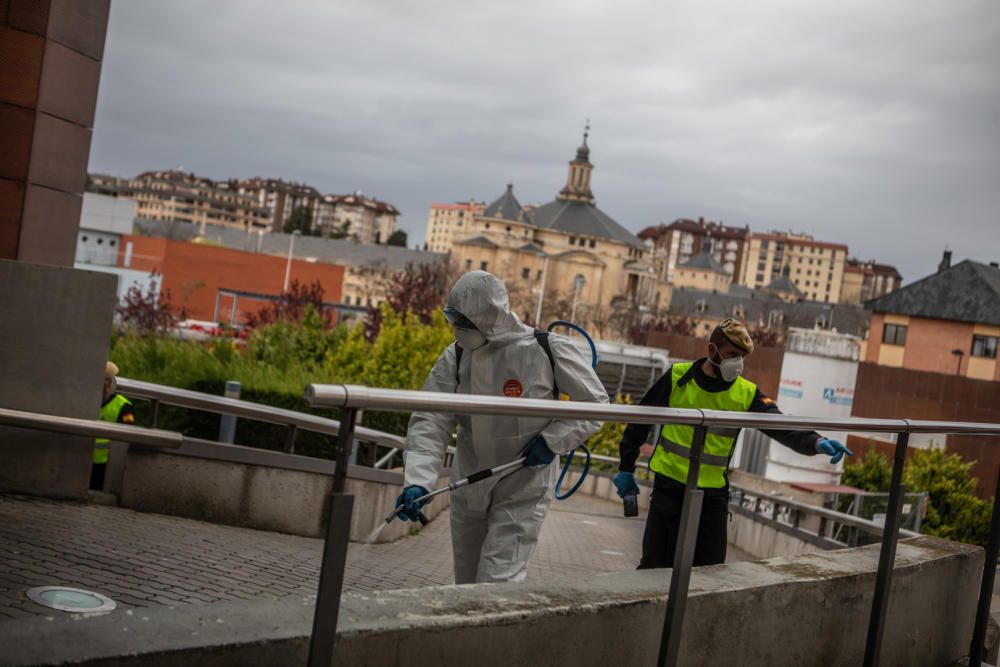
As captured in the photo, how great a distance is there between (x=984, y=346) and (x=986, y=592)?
193 feet

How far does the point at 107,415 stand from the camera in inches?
312

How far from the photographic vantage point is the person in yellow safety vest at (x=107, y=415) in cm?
775

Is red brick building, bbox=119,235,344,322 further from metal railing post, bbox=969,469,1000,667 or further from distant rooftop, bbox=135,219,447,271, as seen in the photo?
metal railing post, bbox=969,469,1000,667

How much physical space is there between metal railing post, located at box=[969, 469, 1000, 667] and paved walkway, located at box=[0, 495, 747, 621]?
6.42 feet

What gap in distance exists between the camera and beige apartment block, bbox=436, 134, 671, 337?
154000 millimetres

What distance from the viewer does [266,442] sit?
1167 cm

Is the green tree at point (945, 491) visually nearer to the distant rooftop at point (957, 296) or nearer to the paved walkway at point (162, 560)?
the paved walkway at point (162, 560)

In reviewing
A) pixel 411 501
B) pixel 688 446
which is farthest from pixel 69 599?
pixel 688 446

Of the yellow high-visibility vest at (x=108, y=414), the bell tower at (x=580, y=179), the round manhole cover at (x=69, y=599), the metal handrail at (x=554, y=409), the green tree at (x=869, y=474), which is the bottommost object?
the green tree at (x=869, y=474)

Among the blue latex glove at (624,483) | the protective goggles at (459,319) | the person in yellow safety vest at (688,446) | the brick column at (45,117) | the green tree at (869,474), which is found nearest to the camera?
the protective goggles at (459,319)

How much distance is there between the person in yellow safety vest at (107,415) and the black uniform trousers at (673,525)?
166 inches

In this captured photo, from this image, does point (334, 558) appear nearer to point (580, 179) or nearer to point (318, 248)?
point (318, 248)

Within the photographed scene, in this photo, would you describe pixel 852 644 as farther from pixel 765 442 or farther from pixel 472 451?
pixel 765 442

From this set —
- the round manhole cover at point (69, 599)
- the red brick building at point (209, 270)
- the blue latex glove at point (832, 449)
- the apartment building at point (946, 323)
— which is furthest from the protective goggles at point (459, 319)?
the red brick building at point (209, 270)
